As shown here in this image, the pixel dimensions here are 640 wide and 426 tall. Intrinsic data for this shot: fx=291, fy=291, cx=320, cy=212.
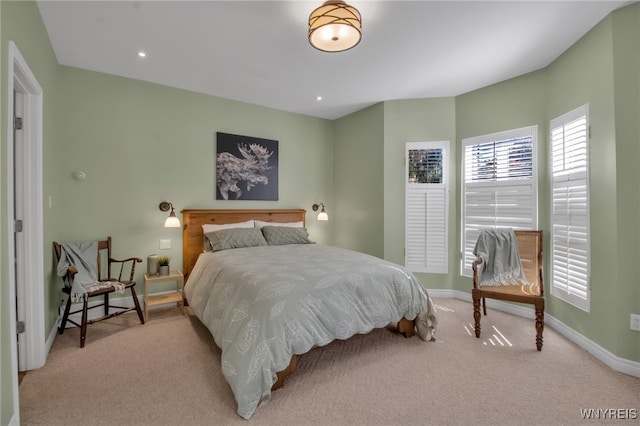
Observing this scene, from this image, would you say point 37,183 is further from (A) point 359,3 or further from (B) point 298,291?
(A) point 359,3

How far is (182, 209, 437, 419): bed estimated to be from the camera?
1818 millimetres

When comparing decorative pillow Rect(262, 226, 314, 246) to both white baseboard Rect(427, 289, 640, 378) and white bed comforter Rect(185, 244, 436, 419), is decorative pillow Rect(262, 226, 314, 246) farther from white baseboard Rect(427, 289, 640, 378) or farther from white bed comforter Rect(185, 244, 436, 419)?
white baseboard Rect(427, 289, 640, 378)

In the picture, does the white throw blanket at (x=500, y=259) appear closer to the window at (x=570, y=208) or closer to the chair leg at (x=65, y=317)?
the window at (x=570, y=208)

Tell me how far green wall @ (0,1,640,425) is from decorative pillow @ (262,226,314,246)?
60 centimetres

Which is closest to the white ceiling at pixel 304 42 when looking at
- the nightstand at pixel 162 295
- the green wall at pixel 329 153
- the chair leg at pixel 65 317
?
the green wall at pixel 329 153

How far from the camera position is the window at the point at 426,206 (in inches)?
157

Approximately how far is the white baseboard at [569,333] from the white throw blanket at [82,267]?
3.91 meters

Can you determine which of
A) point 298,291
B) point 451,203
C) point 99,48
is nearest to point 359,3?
point 298,291

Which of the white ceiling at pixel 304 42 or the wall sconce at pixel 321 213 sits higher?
the white ceiling at pixel 304 42

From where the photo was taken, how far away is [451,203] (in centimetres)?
396

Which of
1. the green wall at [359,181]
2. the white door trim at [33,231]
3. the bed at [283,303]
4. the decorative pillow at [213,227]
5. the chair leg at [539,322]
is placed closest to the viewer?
the bed at [283,303]

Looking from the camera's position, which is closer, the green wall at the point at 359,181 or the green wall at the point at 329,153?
the green wall at the point at 329,153

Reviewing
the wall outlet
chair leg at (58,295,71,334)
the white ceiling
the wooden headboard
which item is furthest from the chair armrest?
chair leg at (58,295,71,334)

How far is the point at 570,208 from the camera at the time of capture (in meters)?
2.75
